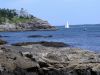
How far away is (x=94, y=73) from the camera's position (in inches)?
1261

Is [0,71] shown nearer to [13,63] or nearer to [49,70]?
[13,63]

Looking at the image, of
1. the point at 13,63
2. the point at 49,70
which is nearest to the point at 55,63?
the point at 49,70

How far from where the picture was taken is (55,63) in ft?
114

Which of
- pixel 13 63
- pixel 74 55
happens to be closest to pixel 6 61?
pixel 13 63

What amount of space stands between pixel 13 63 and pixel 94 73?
23.2 feet

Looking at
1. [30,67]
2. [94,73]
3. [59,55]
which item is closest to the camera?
[94,73]

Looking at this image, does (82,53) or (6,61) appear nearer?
(6,61)

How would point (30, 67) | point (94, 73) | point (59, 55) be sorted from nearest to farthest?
point (94, 73), point (30, 67), point (59, 55)

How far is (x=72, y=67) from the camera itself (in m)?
33.2

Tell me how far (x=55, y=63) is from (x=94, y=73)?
4.07 metres

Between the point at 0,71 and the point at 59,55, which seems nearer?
the point at 0,71

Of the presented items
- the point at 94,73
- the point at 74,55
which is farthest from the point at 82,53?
the point at 94,73

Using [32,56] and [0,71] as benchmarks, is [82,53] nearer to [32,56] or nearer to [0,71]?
[32,56]

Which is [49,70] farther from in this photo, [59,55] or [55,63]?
[59,55]
